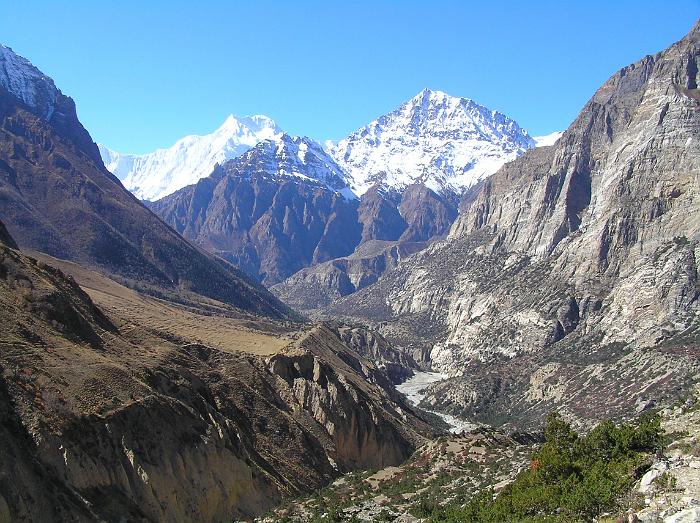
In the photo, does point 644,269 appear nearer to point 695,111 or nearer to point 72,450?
point 695,111

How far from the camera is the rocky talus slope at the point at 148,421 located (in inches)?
1852

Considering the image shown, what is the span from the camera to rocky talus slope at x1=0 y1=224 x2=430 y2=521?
47031 millimetres

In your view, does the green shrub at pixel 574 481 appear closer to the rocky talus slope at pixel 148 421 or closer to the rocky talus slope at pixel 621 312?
the rocky talus slope at pixel 148 421

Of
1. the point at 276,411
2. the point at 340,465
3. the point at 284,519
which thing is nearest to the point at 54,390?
the point at 284,519

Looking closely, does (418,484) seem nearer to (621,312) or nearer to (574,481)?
(574,481)

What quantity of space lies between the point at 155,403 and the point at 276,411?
900 inches

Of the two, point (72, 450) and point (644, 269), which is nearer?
point (72, 450)

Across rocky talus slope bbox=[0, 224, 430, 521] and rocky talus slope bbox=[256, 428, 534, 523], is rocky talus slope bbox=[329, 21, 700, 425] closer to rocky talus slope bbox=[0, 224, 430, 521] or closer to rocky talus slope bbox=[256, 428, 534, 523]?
rocky talus slope bbox=[256, 428, 534, 523]

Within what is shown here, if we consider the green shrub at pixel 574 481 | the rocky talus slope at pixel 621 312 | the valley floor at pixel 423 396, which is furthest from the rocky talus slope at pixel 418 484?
the valley floor at pixel 423 396

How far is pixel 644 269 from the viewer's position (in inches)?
6491

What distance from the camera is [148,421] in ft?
187

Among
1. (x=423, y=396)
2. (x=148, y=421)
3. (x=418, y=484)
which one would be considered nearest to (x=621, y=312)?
(x=423, y=396)

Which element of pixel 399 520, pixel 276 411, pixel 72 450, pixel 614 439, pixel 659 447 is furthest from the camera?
pixel 276 411

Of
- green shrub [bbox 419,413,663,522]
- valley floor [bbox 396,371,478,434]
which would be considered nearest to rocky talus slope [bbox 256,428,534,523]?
green shrub [bbox 419,413,663,522]
